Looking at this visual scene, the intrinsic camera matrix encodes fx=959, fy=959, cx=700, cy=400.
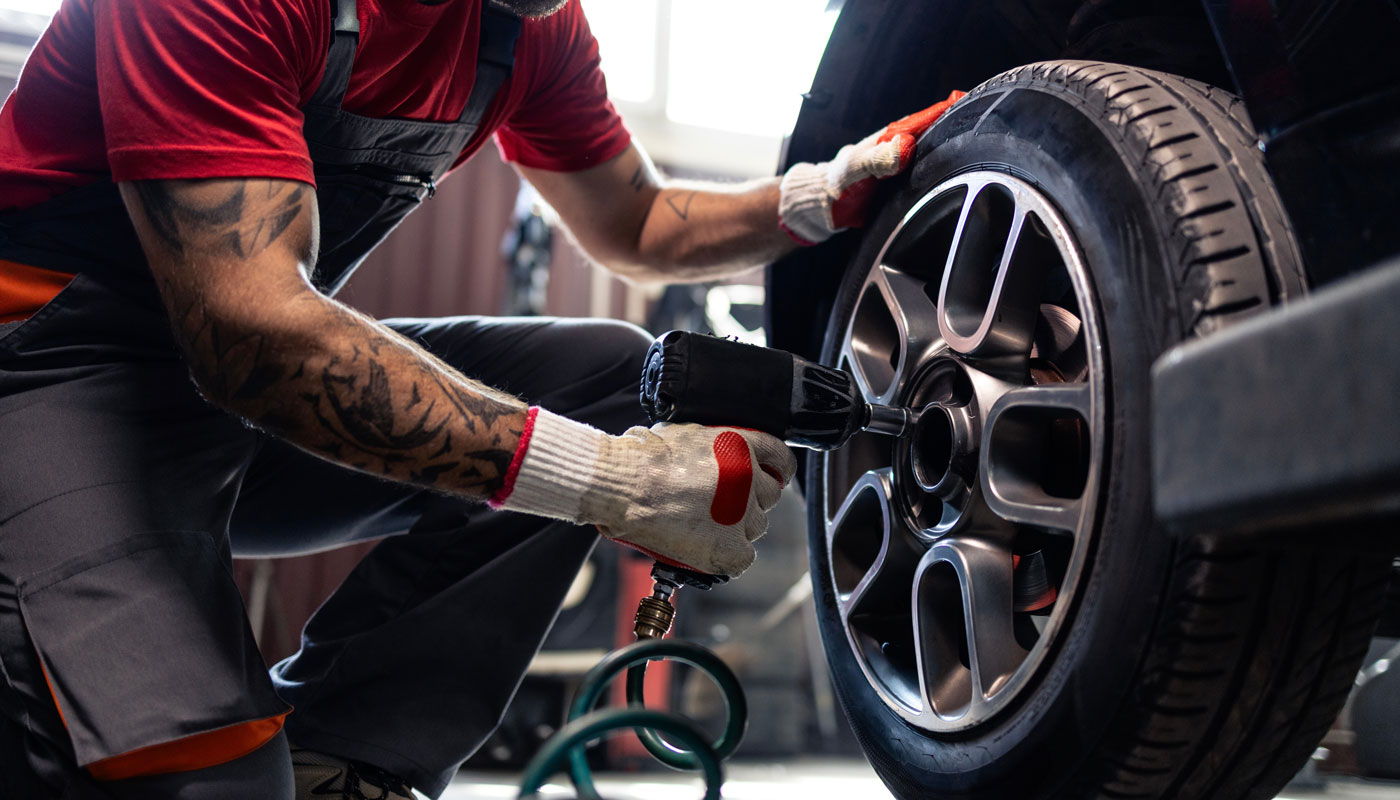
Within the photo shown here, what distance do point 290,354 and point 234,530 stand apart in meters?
0.55

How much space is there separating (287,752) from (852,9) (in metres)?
1.02

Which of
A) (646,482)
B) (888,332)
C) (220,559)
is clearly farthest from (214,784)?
(888,332)

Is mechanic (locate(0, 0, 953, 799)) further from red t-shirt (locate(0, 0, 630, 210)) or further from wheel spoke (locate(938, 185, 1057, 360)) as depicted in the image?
wheel spoke (locate(938, 185, 1057, 360))

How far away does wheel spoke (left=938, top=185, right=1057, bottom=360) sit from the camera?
0.85 meters

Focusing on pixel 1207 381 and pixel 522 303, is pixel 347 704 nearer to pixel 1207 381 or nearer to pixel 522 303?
pixel 1207 381

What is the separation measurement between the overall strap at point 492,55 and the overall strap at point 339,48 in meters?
0.20

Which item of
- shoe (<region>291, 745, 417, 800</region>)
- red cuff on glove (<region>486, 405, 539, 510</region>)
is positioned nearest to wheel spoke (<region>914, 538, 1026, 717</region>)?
red cuff on glove (<region>486, 405, 539, 510</region>)

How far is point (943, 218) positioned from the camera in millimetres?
993

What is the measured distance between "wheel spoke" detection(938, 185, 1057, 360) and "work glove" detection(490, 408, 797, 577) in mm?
233

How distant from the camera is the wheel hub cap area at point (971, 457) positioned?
0.79 metres

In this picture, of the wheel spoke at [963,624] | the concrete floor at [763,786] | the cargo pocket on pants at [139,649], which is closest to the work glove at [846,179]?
the wheel spoke at [963,624]

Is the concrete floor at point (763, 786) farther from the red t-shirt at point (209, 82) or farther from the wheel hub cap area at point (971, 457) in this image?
the red t-shirt at point (209, 82)

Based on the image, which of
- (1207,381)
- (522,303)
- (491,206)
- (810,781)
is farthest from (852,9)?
(491,206)

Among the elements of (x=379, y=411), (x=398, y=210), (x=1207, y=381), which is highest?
(x=398, y=210)
